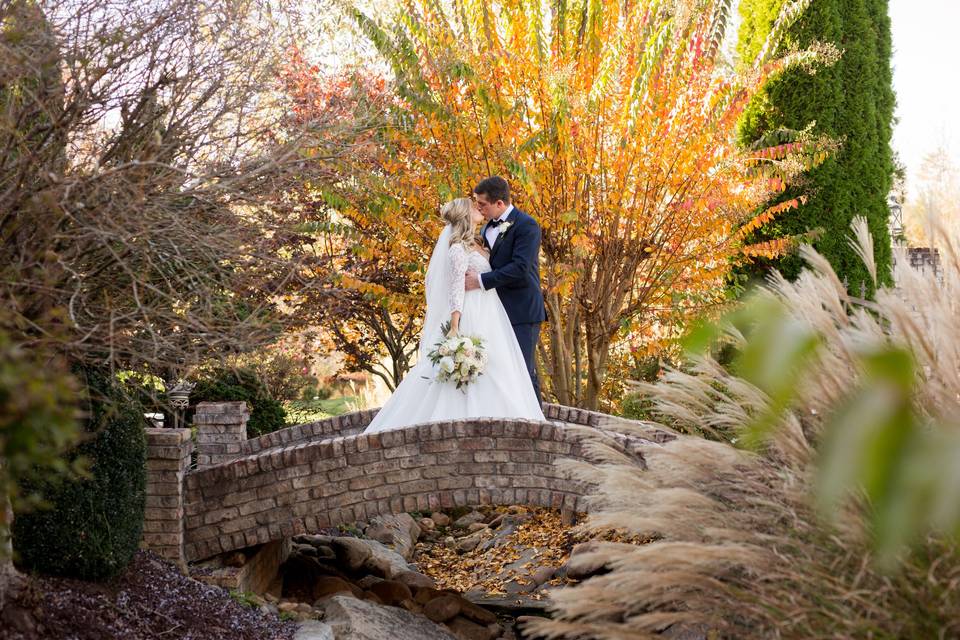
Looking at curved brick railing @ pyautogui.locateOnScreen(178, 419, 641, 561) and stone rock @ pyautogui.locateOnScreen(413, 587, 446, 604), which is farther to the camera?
stone rock @ pyautogui.locateOnScreen(413, 587, 446, 604)

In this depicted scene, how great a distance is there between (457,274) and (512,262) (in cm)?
44

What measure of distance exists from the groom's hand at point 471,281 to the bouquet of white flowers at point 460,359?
47 centimetres

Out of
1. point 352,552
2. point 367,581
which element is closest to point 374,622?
point 367,581

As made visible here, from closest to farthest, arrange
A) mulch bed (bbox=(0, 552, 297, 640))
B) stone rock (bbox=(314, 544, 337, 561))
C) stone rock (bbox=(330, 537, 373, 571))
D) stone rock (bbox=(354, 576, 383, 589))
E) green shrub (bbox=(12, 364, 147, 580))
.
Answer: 1. mulch bed (bbox=(0, 552, 297, 640))
2. green shrub (bbox=(12, 364, 147, 580))
3. stone rock (bbox=(354, 576, 383, 589))
4. stone rock (bbox=(330, 537, 373, 571))
5. stone rock (bbox=(314, 544, 337, 561))

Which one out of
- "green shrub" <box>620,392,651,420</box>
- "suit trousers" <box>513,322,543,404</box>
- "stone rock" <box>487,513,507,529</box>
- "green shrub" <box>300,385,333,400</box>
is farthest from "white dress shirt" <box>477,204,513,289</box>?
"green shrub" <box>300,385,333,400</box>

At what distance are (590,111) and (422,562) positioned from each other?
177 inches

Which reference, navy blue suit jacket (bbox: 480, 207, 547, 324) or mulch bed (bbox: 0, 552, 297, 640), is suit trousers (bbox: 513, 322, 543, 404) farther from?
mulch bed (bbox: 0, 552, 297, 640)

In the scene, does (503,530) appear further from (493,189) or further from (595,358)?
(493,189)

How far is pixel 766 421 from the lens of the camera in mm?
2082

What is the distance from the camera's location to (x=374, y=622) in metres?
6.66

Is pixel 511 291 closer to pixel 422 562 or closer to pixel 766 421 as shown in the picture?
pixel 422 562

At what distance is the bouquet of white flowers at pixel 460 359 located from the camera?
7445 mm

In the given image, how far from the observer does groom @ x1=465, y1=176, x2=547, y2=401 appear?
778 cm

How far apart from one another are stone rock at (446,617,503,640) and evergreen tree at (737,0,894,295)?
5.39 m
